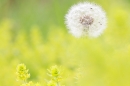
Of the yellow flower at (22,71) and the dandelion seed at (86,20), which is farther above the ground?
the dandelion seed at (86,20)

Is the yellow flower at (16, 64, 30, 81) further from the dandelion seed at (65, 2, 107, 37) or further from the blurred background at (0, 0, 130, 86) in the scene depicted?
the dandelion seed at (65, 2, 107, 37)

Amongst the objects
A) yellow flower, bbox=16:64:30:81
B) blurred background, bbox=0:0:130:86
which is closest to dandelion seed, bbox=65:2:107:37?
blurred background, bbox=0:0:130:86

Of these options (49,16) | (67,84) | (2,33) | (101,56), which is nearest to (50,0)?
(49,16)

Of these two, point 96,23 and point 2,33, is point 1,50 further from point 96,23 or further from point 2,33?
point 96,23

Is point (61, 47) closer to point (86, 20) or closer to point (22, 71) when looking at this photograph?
point (86, 20)

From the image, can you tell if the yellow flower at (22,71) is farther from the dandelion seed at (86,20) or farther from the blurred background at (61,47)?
the dandelion seed at (86,20)

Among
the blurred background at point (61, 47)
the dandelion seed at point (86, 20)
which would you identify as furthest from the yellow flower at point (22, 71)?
the dandelion seed at point (86, 20)
